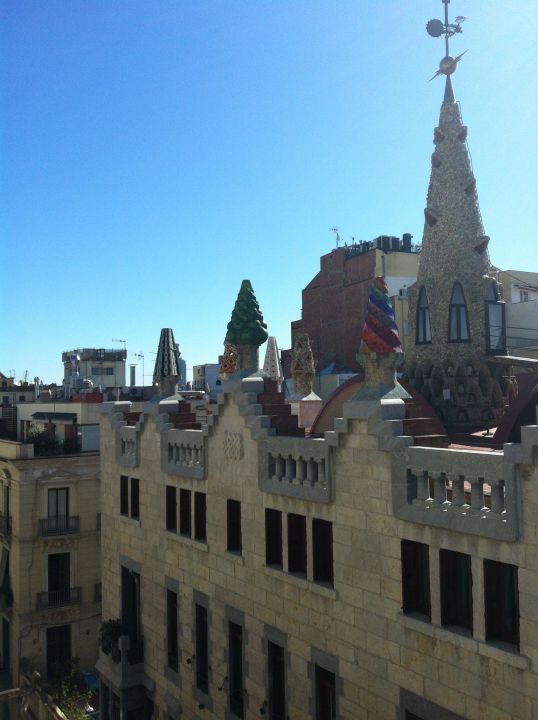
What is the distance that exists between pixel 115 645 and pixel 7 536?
53.5 feet

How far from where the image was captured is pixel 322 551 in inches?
567

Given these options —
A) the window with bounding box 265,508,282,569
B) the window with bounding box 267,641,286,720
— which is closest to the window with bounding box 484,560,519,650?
the window with bounding box 265,508,282,569

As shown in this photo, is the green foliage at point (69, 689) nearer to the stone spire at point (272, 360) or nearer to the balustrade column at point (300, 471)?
the balustrade column at point (300, 471)

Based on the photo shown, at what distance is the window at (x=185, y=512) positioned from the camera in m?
19.0

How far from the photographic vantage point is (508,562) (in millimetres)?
10375

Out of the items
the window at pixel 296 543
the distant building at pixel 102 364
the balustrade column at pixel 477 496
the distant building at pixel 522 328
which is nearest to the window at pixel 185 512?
the window at pixel 296 543

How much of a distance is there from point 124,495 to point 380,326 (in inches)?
508

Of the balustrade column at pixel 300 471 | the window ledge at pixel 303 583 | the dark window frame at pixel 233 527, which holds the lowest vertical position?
the window ledge at pixel 303 583

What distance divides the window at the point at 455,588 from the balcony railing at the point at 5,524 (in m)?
29.2

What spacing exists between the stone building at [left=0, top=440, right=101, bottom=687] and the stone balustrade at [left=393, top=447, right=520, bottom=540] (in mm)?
26370

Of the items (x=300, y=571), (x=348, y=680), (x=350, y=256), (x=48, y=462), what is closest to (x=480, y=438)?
(x=300, y=571)

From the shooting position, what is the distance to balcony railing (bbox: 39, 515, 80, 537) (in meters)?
33.9

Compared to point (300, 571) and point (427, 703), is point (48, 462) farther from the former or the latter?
point (427, 703)

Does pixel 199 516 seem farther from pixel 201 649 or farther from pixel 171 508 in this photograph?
pixel 201 649
